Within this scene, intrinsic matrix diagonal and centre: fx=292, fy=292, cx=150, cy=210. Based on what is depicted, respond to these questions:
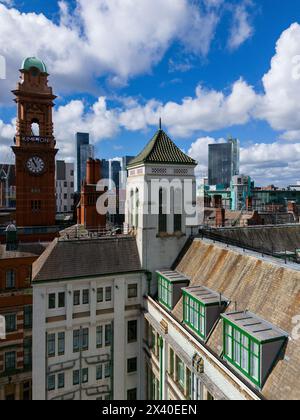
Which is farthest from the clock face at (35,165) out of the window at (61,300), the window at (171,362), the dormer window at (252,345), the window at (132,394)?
the dormer window at (252,345)

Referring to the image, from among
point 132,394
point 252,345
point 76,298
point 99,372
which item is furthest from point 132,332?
point 252,345

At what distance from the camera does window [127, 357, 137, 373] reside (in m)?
26.9

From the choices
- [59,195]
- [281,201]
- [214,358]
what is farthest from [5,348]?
[281,201]

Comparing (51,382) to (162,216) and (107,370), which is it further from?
(162,216)

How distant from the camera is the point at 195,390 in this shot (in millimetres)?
18000

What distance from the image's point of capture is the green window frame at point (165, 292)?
76.6 ft

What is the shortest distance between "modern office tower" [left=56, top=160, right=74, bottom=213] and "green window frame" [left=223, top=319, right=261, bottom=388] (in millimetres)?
103235

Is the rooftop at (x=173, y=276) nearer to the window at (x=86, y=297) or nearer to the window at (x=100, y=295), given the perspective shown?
the window at (x=100, y=295)

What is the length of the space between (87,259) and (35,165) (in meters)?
28.6

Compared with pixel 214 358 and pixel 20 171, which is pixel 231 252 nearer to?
pixel 214 358

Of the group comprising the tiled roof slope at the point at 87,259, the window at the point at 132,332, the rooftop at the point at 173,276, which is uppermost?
the tiled roof slope at the point at 87,259

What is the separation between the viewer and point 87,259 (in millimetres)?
26281

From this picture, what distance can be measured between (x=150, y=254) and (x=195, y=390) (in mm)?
12027

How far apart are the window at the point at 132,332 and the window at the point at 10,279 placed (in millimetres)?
11706
